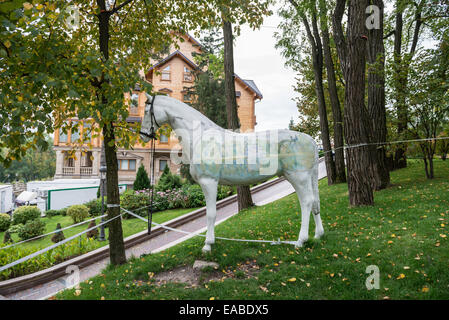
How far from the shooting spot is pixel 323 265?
4.02 meters

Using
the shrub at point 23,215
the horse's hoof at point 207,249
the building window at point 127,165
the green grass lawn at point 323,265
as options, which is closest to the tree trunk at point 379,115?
the green grass lawn at point 323,265

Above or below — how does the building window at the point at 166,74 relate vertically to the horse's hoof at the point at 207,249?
above

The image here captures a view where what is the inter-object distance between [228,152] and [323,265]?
2265mm

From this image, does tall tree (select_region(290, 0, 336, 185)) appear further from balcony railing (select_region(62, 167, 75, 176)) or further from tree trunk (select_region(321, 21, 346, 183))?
balcony railing (select_region(62, 167, 75, 176))

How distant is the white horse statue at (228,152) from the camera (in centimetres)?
442

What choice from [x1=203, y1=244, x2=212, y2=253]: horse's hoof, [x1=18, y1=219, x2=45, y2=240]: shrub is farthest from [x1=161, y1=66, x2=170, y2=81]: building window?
[x1=203, y1=244, x2=212, y2=253]: horse's hoof

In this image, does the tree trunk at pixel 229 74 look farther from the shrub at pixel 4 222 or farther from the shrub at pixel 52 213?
the shrub at pixel 52 213

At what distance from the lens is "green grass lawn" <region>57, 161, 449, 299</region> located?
341 cm

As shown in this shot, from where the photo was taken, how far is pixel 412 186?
31.0 ft

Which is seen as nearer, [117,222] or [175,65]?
[117,222]

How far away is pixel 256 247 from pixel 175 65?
79.8ft

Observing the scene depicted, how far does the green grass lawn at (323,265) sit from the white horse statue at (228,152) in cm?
59
